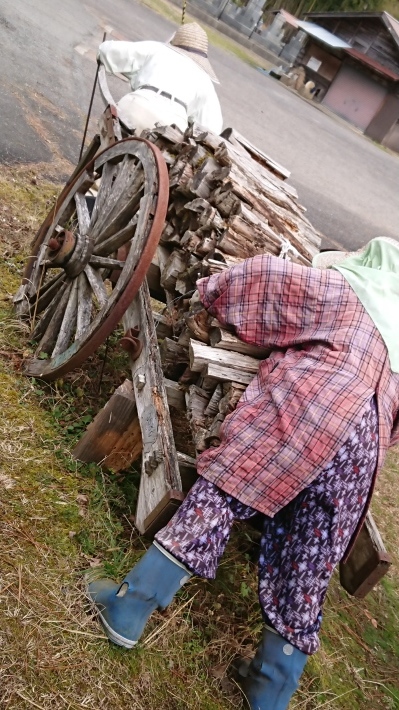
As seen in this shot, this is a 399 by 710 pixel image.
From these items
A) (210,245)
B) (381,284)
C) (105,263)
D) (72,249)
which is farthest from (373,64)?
(381,284)

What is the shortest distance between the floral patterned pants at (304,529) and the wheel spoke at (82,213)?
1852 millimetres

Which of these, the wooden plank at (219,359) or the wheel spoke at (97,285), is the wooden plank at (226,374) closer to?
the wooden plank at (219,359)

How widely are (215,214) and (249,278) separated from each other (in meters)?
0.82

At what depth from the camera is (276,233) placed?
3416mm

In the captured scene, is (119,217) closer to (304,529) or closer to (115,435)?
(115,435)

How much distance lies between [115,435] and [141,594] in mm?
922

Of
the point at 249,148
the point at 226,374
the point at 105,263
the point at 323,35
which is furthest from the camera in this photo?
the point at 323,35

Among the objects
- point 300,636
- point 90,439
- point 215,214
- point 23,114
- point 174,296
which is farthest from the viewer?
point 23,114

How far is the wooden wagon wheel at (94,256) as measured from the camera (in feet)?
9.40

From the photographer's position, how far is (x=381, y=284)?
97.8 inches

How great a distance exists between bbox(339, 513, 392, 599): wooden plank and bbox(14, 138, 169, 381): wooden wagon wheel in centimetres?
154

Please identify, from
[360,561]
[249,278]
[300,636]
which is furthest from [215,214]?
[300,636]

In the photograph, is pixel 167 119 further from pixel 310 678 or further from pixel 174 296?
pixel 310 678

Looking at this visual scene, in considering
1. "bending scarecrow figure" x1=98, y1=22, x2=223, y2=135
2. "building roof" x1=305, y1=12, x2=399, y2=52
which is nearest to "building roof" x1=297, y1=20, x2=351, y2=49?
"building roof" x1=305, y1=12, x2=399, y2=52
